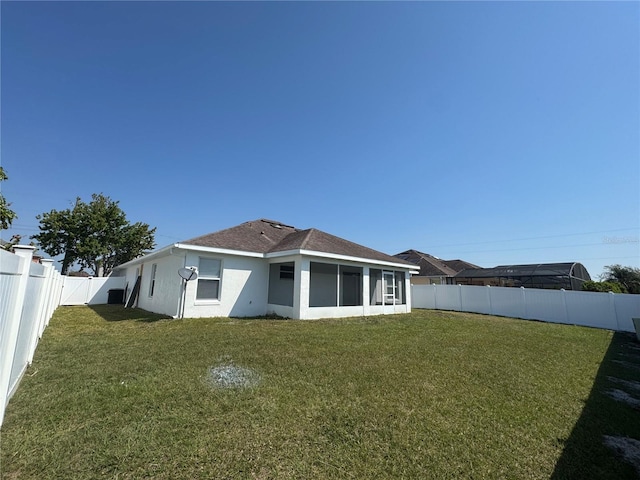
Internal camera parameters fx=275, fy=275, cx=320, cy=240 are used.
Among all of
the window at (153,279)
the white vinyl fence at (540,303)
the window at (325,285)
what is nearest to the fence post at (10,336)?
the window at (325,285)

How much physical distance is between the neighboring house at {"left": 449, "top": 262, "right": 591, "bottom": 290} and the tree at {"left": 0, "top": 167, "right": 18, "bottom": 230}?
1132 inches

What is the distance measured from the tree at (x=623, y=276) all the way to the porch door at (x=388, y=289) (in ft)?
87.5

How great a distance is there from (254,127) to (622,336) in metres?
17.3

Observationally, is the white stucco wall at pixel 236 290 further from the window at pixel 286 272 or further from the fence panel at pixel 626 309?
the fence panel at pixel 626 309

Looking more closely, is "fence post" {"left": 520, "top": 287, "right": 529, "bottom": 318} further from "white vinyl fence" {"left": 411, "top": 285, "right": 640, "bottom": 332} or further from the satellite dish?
the satellite dish

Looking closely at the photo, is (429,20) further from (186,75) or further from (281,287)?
(281,287)

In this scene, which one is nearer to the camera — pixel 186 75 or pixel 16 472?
pixel 16 472

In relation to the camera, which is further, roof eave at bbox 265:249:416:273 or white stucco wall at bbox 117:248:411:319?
roof eave at bbox 265:249:416:273

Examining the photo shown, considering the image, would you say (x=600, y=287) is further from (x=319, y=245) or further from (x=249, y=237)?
(x=249, y=237)

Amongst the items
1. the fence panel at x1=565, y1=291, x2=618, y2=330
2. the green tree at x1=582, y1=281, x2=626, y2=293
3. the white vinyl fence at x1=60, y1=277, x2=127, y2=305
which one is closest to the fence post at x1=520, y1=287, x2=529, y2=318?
the fence panel at x1=565, y1=291, x2=618, y2=330

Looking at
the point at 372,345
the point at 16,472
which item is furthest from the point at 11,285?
the point at 372,345

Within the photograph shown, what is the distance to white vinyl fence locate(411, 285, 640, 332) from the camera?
39.7 ft

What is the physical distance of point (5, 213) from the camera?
9.09 m

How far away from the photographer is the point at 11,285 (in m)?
2.64
